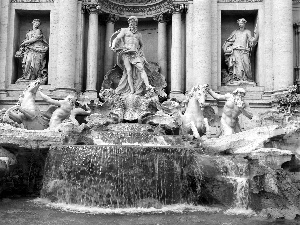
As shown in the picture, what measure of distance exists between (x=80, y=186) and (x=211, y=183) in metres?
3.04

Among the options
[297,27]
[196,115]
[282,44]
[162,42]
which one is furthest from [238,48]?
[196,115]

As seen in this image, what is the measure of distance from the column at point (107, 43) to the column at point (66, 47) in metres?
1.85

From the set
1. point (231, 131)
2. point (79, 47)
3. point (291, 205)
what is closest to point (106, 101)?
point (79, 47)

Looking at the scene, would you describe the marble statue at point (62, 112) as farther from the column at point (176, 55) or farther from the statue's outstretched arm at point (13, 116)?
the column at point (176, 55)

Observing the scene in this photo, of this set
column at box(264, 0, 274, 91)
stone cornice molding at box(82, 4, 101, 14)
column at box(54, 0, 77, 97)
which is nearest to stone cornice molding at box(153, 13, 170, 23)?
stone cornice molding at box(82, 4, 101, 14)

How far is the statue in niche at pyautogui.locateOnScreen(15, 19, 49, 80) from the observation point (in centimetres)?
1634

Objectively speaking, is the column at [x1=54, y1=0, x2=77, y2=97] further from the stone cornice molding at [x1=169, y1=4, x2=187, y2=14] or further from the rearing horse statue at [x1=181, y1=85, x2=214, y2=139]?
the rearing horse statue at [x1=181, y1=85, x2=214, y2=139]

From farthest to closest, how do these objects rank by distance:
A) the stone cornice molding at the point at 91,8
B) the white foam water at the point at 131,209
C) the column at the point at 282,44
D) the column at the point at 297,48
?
the column at the point at 297,48 < the stone cornice molding at the point at 91,8 < the column at the point at 282,44 < the white foam water at the point at 131,209

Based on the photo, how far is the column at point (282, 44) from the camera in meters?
15.4

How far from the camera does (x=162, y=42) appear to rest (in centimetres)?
1739

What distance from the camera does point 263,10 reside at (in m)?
16.5

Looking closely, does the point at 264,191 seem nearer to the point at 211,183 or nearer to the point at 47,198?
the point at 211,183

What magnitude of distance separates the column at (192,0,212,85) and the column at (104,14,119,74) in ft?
12.2

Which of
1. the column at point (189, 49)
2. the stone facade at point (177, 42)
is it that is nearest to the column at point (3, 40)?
the stone facade at point (177, 42)
